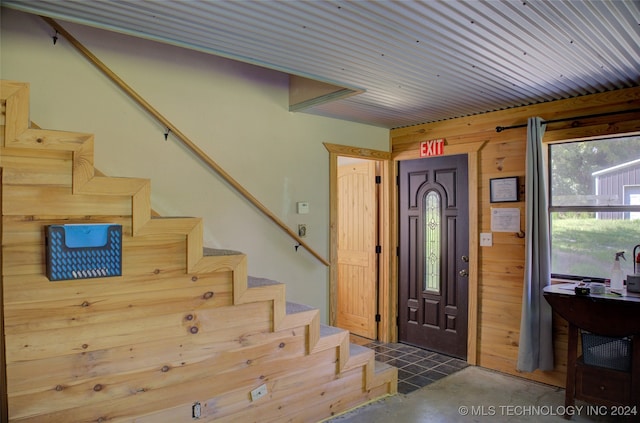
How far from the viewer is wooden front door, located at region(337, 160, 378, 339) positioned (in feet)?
16.5

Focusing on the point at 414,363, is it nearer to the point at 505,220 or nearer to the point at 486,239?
the point at 486,239

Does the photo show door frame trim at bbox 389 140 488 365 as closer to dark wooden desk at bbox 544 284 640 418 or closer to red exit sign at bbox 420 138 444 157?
red exit sign at bbox 420 138 444 157

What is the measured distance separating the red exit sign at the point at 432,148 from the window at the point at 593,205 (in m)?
1.00

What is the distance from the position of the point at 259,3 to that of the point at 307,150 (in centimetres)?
215

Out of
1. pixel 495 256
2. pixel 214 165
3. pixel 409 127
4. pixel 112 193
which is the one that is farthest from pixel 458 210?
pixel 112 193

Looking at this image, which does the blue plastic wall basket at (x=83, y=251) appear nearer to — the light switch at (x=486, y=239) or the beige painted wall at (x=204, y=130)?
the beige painted wall at (x=204, y=130)

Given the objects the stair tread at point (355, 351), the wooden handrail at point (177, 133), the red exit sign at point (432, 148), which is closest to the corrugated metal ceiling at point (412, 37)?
the wooden handrail at point (177, 133)

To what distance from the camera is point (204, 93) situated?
3.51 m

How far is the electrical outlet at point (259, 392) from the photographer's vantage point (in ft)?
8.94

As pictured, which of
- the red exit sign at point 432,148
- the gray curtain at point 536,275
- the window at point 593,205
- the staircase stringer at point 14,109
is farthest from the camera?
the red exit sign at point 432,148

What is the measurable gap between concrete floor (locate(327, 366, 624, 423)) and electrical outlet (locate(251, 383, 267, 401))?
1.96 ft

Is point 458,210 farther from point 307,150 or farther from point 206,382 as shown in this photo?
point 206,382

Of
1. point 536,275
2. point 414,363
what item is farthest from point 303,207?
point 536,275

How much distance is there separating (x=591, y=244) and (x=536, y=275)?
51 centimetres
